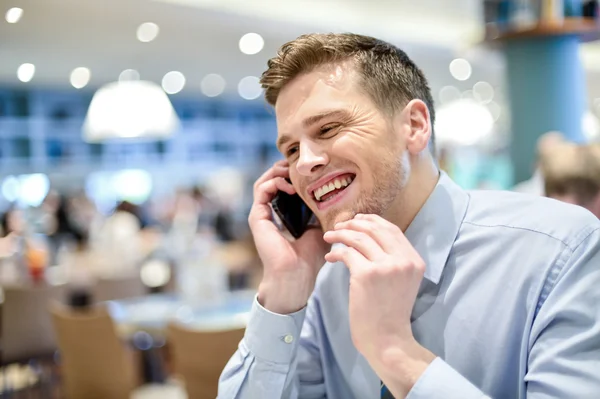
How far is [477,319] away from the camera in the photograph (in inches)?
42.8

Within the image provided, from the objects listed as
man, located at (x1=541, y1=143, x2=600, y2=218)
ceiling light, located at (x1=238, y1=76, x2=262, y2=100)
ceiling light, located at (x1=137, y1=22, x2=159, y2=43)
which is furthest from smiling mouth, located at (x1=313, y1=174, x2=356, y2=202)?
ceiling light, located at (x1=238, y1=76, x2=262, y2=100)

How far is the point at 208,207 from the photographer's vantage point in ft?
33.4

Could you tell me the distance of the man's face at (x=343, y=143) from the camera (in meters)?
1.14

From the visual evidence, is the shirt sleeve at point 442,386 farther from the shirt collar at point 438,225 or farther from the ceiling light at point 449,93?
the ceiling light at point 449,93

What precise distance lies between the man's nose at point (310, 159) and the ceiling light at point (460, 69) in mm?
10081

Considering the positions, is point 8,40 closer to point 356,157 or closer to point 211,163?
point 356,157

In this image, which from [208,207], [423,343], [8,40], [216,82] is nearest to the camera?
[423,343]

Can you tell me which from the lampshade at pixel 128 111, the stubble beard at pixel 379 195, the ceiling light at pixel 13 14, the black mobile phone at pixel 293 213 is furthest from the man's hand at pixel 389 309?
the lampshade at pixel 128 111

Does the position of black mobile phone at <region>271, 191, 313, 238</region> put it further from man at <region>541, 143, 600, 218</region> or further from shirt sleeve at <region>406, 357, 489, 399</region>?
man at <region>541, 143, 600, 218</region>

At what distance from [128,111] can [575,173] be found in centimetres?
336

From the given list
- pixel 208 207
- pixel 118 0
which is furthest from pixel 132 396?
pixel 208 207

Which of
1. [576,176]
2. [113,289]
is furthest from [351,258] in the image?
[113,289]

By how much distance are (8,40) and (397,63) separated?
1413mm

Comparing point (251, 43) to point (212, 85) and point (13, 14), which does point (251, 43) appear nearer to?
point (212, 85)
